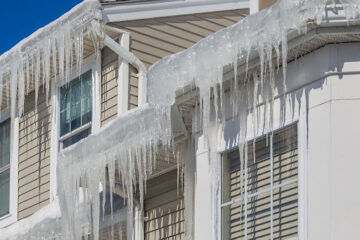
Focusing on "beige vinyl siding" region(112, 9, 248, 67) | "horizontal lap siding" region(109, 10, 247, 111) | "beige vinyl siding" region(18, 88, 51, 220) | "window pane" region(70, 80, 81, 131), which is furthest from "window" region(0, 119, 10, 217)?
"beige vinyl siding" region(112, 9, 248, 67)

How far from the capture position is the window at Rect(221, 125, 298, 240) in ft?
34.0

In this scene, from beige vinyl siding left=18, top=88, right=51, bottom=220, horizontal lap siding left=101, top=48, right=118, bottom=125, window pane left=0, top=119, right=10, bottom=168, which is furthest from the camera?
window pane left=0, top=119, right=10, bottom=168

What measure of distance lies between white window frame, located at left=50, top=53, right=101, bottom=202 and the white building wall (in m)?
5.32

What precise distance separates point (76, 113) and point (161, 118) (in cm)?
476

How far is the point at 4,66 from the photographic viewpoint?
17.8 metres

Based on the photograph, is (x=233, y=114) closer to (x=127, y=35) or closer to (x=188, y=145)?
(x=188, y=145)

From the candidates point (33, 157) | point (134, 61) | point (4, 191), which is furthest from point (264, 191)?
point (4, 191)

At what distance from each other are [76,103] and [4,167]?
8.65 ft

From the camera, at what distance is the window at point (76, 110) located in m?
16.2

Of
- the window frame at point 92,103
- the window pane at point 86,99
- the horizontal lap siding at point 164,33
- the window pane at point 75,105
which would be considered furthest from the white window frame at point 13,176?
the horizontal lap siding at point 164,33

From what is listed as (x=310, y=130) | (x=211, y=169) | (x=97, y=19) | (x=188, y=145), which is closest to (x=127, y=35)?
(x=97, y=19)

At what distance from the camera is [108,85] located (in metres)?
15.8

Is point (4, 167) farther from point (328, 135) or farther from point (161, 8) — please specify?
point (328, 135)

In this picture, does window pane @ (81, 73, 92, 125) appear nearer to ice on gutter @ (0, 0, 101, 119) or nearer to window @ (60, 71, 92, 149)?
window @ (60, 71, 92, 149)
